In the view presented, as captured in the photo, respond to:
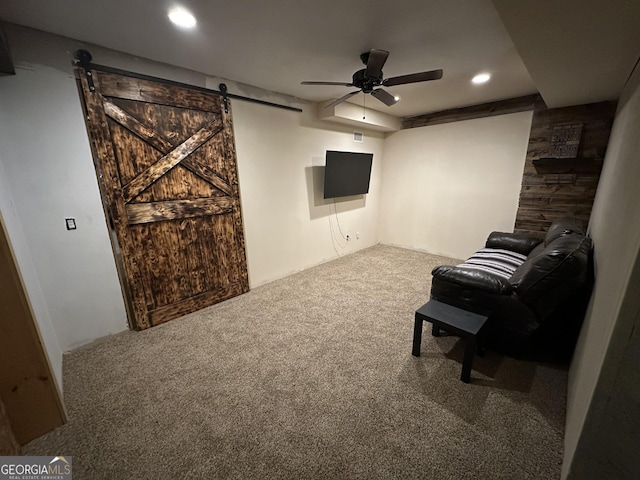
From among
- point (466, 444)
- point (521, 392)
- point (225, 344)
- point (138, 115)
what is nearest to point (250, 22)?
point (138, 115)

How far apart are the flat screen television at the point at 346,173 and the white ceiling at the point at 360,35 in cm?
130

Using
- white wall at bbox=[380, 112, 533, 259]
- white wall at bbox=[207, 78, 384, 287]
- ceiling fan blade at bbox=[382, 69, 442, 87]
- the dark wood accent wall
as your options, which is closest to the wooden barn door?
white wall at bbox=[207, 78, 384, 287]

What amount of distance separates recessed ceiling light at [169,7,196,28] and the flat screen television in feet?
7.45

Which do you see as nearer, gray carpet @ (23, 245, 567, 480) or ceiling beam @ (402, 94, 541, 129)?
gray carpet @ (23, 245, 567, 480)

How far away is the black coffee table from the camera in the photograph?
175cm

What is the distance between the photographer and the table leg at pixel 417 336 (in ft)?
6.57

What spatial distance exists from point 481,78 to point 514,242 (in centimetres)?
201

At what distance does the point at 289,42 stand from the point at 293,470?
2858 mm


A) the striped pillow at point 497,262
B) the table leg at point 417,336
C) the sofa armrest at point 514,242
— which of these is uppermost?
the sofa armrest at point 514,242

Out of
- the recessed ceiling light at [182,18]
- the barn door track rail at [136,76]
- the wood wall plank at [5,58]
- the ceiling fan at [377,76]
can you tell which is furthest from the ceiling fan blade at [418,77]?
the wood wall plank at [5,58]

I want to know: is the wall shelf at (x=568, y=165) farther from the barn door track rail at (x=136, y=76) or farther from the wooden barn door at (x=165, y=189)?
the wooden barn door at (x=165, y=189)

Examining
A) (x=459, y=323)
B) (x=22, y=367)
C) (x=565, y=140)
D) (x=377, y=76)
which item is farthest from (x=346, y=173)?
(x=22, y=367)

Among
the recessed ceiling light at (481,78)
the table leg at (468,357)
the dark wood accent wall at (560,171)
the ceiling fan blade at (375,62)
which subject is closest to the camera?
the table leg at (468,357)

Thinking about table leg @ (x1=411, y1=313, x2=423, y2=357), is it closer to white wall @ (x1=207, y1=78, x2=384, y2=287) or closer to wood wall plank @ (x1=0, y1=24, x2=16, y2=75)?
white wall @ (x1=207, y1=78, x2=384, y2=287)
